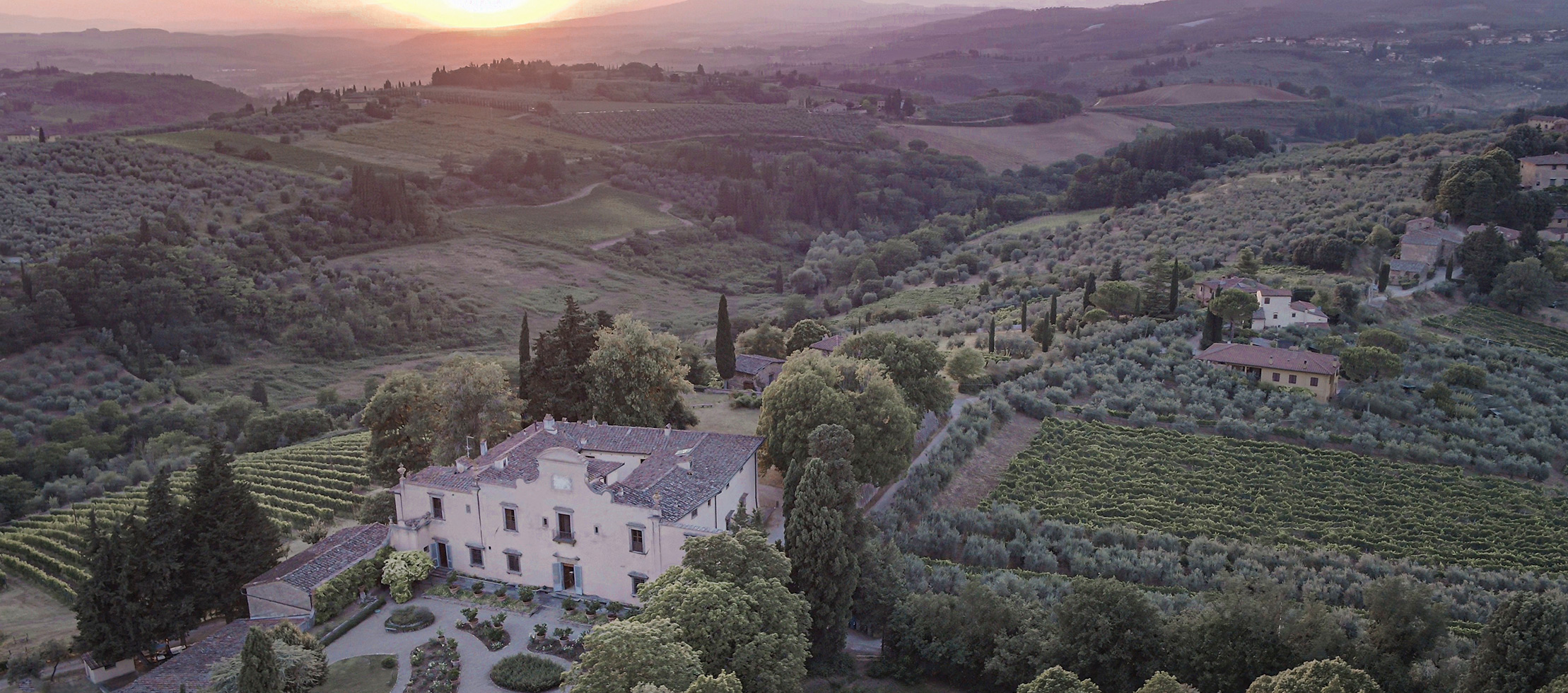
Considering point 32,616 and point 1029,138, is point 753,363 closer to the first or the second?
point 32,616

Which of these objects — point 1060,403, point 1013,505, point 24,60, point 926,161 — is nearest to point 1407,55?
point 926,161

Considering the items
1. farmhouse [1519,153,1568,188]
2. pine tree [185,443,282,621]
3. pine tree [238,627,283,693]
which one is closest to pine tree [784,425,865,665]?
pine tree [238,627,283,693]

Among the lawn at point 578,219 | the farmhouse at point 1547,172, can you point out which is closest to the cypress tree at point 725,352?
the lawn at point 578,219

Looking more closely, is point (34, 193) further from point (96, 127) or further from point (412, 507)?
point (412, 507)

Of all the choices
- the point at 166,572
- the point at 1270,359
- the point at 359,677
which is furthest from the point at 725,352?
the point at 166,572

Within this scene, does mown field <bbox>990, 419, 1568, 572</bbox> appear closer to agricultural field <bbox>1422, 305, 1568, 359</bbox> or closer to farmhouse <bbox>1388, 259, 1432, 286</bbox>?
agricultural field <bbox>1422, 305, 1568, 359</bbox>

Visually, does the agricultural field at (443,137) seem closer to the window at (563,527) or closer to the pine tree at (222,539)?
the pine tree at (222,539)
